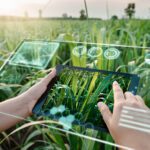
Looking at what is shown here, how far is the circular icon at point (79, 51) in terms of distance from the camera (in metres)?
1.00

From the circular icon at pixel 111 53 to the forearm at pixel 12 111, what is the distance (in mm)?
248

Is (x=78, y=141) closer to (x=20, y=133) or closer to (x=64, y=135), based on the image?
(x=64, y=135)

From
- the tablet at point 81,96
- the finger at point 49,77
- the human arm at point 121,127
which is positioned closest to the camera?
the human arm at point 121,127

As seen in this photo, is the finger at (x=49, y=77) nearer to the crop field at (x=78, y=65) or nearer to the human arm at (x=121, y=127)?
the crop field at (x=78, y=65)

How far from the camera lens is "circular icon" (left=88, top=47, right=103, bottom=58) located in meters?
0.97

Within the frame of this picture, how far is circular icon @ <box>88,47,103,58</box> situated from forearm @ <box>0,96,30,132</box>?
0.21 meters

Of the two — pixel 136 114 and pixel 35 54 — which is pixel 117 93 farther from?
pixel 35 54

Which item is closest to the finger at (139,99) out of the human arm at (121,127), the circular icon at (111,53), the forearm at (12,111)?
the human arm at (121,127)

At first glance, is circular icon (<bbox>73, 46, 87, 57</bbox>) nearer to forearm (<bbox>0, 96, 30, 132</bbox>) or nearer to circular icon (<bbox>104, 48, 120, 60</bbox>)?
circular icon (<bbox>104, 48, 120, 60</bbox>)

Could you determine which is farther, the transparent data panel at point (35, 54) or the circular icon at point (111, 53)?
the transparent data panel at point (35, 54)

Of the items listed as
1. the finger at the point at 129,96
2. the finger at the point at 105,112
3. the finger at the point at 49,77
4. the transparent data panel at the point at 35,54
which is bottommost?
the finger at the point at 105,112

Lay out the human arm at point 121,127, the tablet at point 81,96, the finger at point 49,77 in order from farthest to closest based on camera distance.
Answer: the finger at point 49,77
the tablet at point 81,96
the human arm at point 121,127
